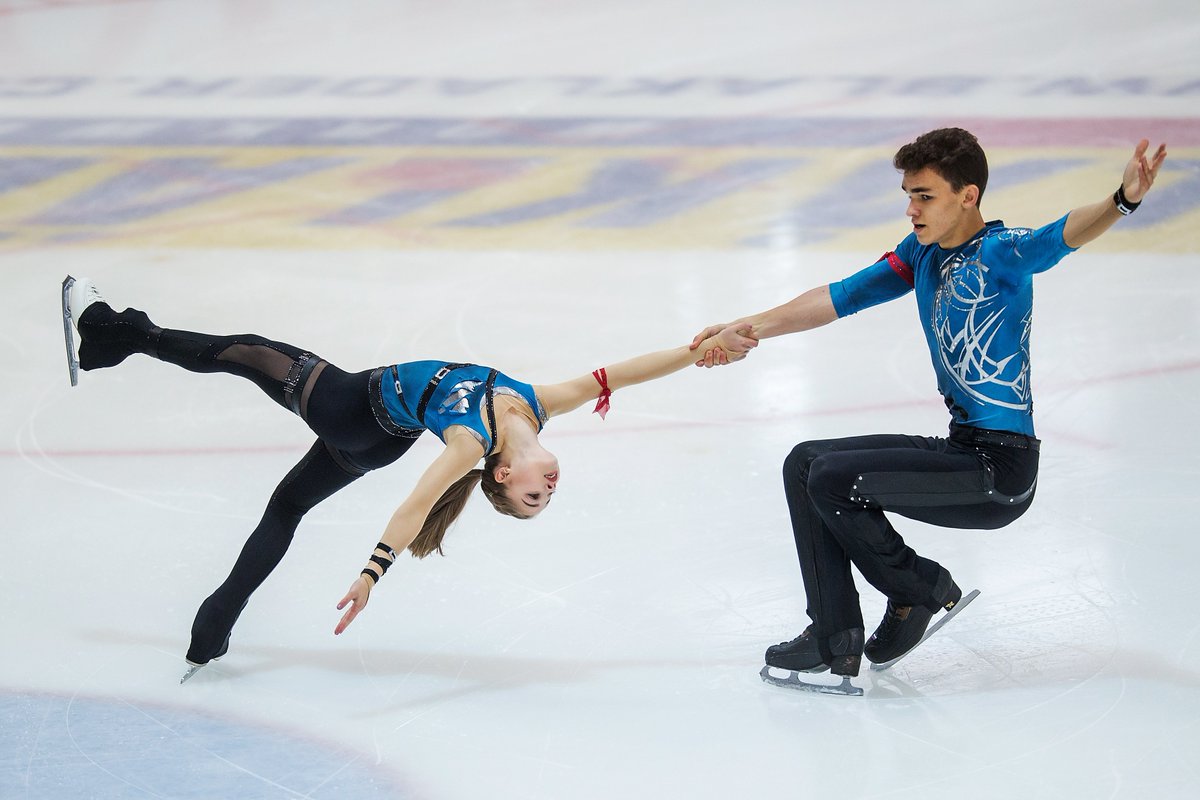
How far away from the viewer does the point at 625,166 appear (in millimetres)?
8242

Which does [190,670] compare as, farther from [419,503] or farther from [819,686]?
[819,686]

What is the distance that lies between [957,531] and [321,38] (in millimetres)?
7882

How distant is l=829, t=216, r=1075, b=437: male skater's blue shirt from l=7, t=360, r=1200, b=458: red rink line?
5.53 feet

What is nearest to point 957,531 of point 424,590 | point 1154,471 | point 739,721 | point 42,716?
point 1154,471

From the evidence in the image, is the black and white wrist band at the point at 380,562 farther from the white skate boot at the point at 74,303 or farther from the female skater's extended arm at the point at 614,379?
the white skate boot at the point at 74,303

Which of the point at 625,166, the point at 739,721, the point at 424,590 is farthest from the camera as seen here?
the point at 625,166

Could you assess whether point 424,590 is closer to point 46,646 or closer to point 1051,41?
point 46,646

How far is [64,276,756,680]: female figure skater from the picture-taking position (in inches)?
135

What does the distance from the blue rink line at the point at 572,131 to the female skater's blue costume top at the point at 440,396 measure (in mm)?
5165

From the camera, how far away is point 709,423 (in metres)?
5.21

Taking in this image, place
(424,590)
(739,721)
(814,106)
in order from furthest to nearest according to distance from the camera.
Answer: (814,106) → (424,590) → (739,721)

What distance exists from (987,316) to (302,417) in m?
1.84

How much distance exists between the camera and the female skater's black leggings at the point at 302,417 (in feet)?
12.2

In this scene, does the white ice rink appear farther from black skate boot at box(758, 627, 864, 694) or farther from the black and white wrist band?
the black and white wrist band
